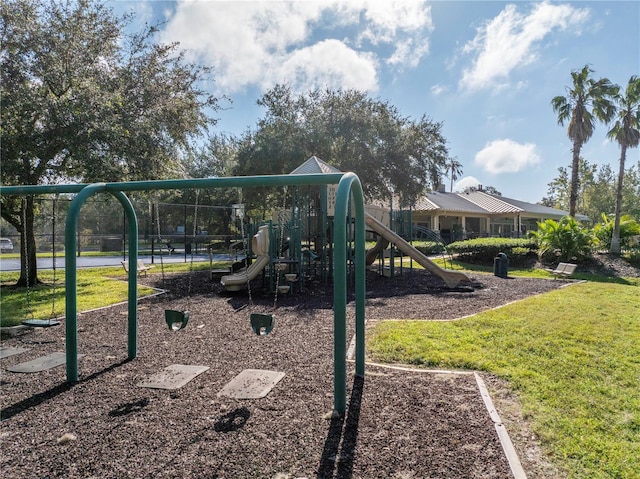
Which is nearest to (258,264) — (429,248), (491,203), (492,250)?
(492,250)

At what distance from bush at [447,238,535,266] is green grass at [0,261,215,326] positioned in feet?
41.9

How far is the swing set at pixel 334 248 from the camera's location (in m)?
3.29

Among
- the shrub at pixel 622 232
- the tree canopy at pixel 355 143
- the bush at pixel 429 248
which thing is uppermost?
the tree canopy at pixel 355 143

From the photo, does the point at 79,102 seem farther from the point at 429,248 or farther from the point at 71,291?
the point at 429,248

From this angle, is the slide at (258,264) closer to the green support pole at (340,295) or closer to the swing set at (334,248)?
the swing set at (334,248)

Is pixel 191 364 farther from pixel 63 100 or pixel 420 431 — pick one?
pixel 63 100

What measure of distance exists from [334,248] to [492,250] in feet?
52.0

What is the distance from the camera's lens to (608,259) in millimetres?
15875

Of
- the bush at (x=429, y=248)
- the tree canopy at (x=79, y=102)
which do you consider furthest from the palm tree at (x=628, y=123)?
the tree canopy at (x=79, y=102)

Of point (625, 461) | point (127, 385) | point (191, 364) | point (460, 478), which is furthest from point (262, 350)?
point (625, 461)

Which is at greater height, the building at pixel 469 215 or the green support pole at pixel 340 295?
the building at pixel 469 215

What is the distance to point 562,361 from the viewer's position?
4543mm

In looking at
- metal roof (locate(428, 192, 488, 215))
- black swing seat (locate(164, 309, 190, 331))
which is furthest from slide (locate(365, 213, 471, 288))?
metal roof (locate(428, 192, 488, 215))

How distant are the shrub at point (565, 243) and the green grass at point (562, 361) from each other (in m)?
8.66
